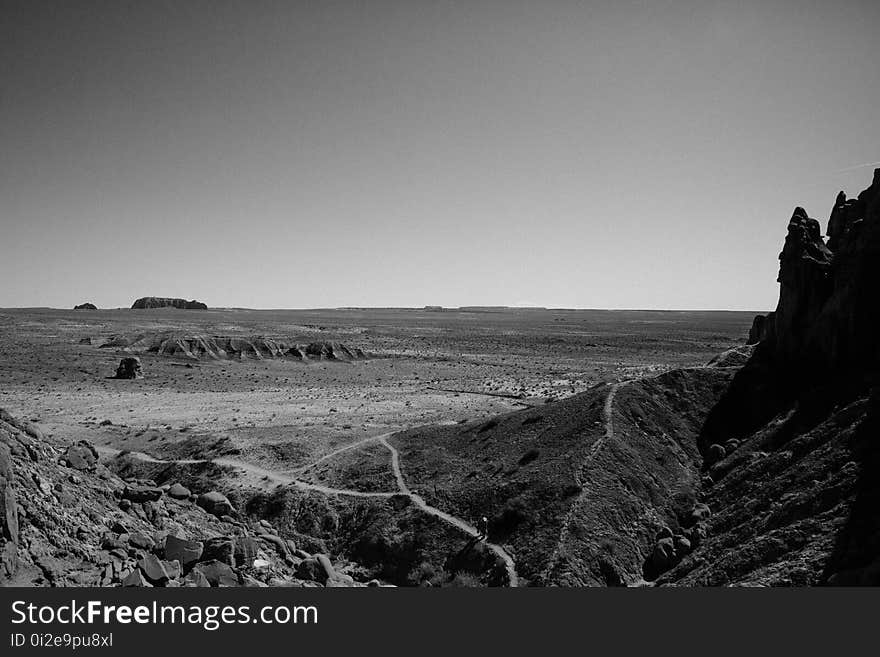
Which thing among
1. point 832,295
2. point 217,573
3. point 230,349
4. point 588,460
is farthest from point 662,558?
point 230,349

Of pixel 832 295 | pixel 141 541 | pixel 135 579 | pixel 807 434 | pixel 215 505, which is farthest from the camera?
pixel 832 295

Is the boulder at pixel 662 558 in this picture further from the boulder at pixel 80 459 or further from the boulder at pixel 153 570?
the boulder at pixel 80 459

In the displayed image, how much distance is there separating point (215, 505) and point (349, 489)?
20.5ft

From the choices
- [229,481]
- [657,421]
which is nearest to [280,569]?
[229,481]

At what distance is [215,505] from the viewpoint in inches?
853

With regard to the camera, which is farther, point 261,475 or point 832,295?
point 261,475

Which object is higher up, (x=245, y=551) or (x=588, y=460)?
(x=588, y=460)

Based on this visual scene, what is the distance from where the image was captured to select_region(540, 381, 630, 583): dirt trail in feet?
56.5

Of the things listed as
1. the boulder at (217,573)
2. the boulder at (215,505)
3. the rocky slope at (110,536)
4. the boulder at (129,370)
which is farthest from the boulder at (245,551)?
the boulder at (129,370)

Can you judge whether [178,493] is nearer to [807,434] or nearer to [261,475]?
[261,475]

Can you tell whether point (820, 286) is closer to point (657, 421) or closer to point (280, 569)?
point (657, 421)

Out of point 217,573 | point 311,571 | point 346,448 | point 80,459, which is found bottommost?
point 311,571

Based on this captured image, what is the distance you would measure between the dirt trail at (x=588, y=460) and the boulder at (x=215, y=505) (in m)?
13.4

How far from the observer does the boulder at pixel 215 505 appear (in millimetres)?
21500
